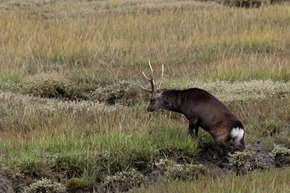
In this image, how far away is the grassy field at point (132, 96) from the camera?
797cm

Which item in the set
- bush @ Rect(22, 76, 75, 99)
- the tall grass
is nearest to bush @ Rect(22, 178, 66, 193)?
bush @ Rect(22, 76, 75, 99)

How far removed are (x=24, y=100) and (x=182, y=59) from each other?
17.5 ft

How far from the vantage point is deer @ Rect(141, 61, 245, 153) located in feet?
27.5

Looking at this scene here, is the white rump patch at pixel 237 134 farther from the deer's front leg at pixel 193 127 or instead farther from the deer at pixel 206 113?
the deer's front leg at pixel 193 127

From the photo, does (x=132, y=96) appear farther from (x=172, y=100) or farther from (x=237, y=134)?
(x=237, y=134)

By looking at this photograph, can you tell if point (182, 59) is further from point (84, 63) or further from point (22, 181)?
point (22, 181)

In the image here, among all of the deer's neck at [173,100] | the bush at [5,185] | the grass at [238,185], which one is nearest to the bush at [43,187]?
the bush at [5,185]

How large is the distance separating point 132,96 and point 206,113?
3.52 meters

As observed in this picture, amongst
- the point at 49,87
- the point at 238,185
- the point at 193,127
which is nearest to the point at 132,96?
the point at 49,87

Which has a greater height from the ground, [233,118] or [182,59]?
[233,118]

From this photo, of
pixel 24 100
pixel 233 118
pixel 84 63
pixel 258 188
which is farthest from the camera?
pixel 84 63

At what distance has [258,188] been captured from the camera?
6.27 meters

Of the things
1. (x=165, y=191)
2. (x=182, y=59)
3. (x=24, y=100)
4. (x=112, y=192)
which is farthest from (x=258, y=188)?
(x=182, y=59)

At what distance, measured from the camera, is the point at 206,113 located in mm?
8688
